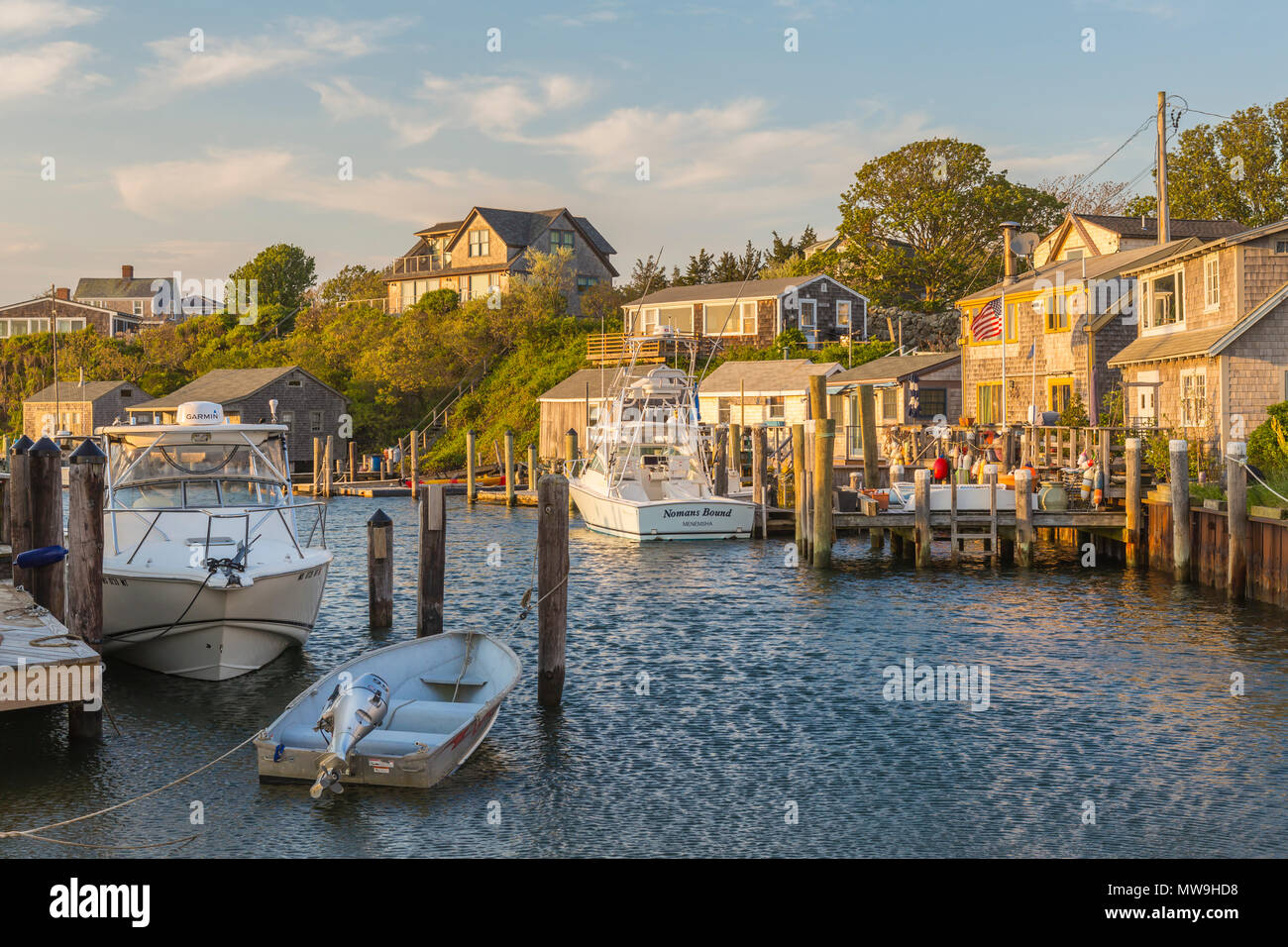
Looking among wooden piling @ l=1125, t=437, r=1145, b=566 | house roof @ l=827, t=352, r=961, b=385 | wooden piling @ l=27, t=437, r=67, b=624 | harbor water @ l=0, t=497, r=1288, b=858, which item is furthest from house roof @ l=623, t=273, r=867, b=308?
wooden piling @ l=27, t=437, r=67, b=624

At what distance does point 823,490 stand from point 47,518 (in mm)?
18245

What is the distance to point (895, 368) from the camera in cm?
5541

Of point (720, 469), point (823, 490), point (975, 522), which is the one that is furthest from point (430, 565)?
point (720, 469)

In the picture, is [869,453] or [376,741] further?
[869,453]

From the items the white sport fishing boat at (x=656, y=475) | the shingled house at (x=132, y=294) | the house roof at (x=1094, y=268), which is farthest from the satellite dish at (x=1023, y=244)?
the shingled house at (x=132, y=294)

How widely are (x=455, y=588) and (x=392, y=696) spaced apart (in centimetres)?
1331

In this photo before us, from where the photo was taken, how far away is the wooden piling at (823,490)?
28.5m

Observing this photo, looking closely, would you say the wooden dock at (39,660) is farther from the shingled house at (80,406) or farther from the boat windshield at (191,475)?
the shingled house at (80,406)

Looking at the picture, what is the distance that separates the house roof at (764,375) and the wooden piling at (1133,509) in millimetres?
30468

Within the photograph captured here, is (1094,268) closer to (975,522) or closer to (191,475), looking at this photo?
(975,522)

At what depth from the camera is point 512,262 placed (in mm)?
88000

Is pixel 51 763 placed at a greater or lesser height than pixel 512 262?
lesser
